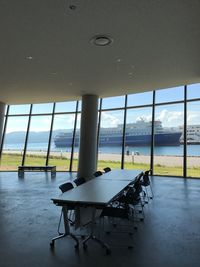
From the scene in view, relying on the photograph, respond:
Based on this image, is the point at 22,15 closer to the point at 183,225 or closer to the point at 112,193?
the point at 112,193

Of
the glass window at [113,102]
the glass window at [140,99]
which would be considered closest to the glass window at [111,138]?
the glass window at [113,102]

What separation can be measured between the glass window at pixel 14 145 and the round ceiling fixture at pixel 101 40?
8.23 meters

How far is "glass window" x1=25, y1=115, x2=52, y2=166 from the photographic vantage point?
11.7 metres

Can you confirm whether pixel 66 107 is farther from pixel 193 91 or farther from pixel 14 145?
pixel 193 91

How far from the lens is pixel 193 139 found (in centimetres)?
943

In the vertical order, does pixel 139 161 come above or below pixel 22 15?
below

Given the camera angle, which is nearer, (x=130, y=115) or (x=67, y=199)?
(x=67, y=199)

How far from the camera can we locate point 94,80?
773 cm

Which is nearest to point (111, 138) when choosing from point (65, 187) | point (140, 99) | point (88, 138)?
point (88, 138)

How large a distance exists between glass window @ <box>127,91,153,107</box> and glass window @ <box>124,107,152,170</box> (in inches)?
11.4

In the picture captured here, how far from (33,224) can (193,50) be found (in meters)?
5.21

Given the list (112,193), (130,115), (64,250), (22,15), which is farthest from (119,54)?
(130,115)

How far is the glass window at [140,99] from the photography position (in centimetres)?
1036

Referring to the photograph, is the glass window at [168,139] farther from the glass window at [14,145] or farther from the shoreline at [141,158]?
the glass window at [14,145]
